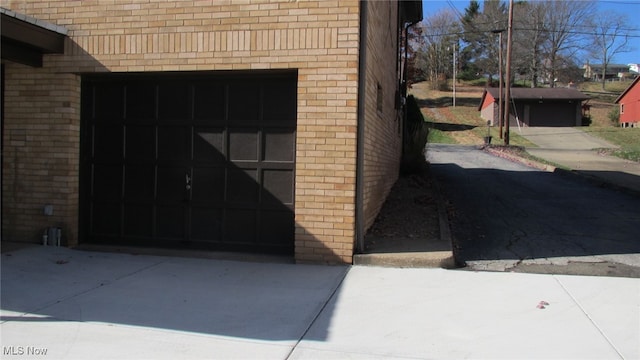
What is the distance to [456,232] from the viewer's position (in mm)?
8844

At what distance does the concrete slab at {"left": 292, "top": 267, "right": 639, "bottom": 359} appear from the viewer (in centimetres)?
409

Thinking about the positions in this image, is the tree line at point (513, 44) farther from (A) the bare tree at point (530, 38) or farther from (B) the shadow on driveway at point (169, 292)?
(B) the shadow on driveway at point (169, 292)

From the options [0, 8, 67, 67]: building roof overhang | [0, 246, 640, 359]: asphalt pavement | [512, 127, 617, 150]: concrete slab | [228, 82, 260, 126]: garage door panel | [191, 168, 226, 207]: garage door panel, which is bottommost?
[0, 246, 640, 359]: asphalt pavement

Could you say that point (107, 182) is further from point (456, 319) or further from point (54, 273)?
point (456, 319)

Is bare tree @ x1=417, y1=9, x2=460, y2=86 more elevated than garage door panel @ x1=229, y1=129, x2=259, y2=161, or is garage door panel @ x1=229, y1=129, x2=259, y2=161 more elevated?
bare tree @ x1=417, y1=9, x2=460, y2=86

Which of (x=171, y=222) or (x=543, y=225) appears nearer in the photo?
(x=171, y=222)

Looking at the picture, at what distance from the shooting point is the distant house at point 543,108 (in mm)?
47344

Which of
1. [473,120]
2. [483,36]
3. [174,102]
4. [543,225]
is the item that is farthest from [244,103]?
[483,36]

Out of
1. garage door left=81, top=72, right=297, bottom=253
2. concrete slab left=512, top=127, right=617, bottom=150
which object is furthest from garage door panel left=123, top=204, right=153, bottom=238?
concrete slab left=512, top=127, right=617, bottom=150

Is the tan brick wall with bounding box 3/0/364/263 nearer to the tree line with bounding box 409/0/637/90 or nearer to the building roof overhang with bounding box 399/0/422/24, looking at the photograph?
the building roof overhang with bounding box 399/0/422/24

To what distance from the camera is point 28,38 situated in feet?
22.3

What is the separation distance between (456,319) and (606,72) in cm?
10983

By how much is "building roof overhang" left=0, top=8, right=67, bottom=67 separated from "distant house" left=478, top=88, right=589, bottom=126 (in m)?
45.0

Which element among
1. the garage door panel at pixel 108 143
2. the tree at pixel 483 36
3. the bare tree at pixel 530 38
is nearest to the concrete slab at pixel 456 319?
the garage door panel at pixel 108 143
